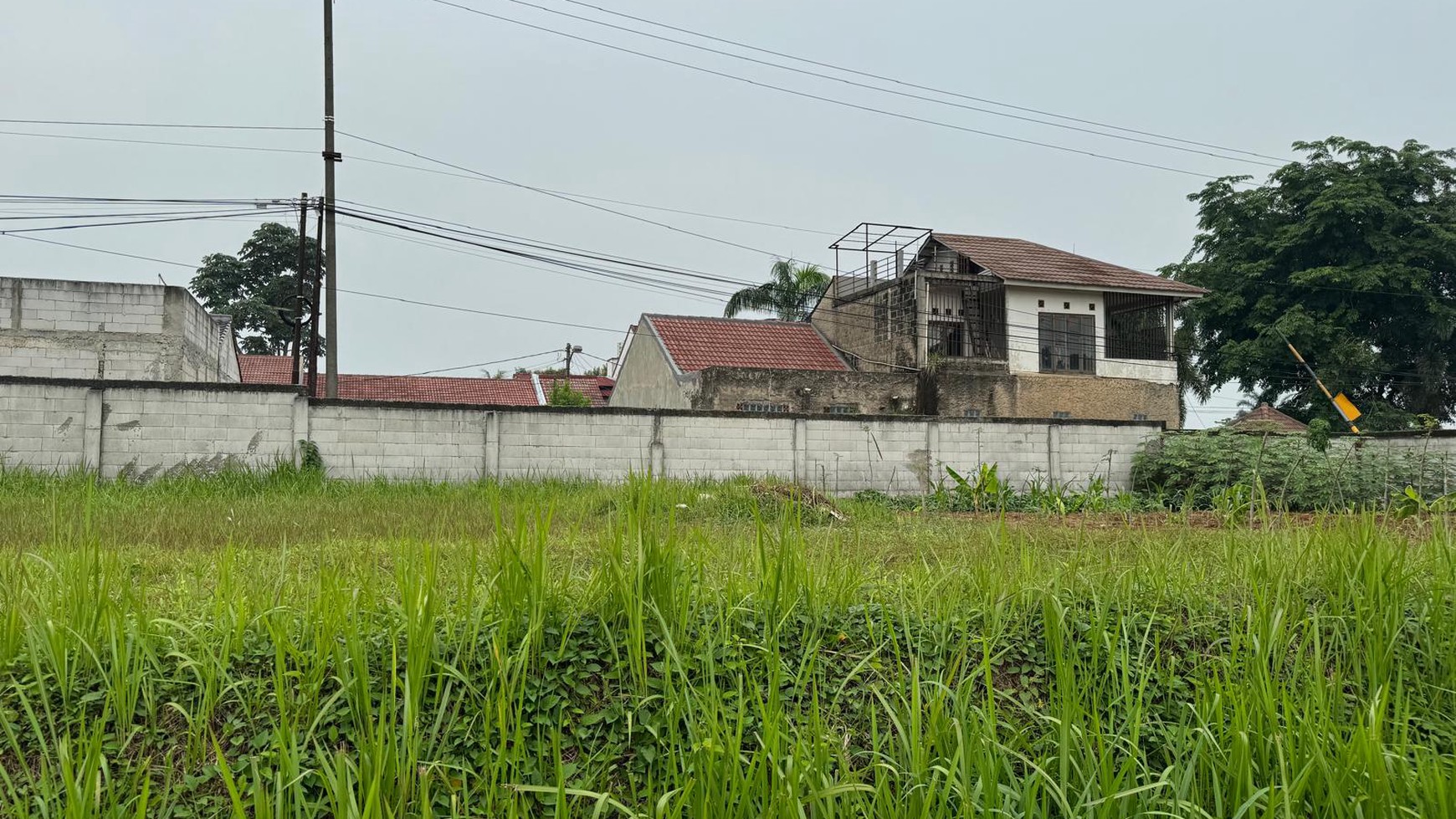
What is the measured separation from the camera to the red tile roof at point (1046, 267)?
90.0ft

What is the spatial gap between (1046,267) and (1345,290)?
34.6 ft

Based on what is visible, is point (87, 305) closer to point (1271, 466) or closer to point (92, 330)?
point (92, 330)

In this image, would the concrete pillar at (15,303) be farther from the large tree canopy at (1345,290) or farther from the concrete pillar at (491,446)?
the large tree canopy at (1345,290)

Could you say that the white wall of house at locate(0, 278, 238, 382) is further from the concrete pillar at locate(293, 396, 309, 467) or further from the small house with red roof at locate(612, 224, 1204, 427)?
the small house with red roof at locate(612, 224, 1204, 427)

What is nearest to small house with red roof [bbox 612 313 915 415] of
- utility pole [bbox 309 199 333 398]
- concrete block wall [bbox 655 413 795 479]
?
concrete block wall [bbox 655 413 795 479]

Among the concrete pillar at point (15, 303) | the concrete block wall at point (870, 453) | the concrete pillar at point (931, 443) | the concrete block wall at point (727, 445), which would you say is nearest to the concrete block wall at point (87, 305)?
the concrete pillar at point (15, 303)

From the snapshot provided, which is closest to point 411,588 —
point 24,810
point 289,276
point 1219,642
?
point 24,810

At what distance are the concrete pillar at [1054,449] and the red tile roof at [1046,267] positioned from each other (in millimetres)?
10674

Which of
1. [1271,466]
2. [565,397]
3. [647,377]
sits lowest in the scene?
[1271,466]

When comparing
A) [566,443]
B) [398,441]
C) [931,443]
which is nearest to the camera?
[398,441]

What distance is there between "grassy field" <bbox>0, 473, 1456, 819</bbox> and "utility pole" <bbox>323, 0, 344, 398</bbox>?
1447cm

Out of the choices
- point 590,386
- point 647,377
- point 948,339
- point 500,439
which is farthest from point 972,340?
point 590,386

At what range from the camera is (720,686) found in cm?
339

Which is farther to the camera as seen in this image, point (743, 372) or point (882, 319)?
point (882, 319)
